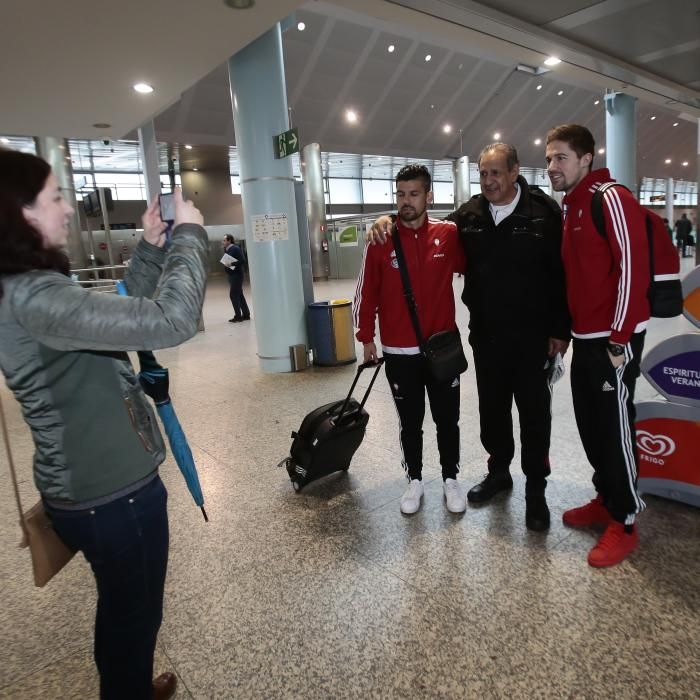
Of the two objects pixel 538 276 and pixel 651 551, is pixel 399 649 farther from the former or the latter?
pixel 538 276

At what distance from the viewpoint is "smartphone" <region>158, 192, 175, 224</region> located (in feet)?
4.43

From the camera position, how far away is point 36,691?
177 centimetres

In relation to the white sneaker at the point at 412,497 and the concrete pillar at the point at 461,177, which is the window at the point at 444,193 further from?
the white sneaker at the point at 412,497

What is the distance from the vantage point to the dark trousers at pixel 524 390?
8.32ft

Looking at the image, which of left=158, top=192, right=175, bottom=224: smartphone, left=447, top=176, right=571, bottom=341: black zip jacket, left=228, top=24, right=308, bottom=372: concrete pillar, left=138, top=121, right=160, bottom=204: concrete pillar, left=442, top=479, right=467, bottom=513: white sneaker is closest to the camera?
left=158, top=192, right=175, bottom=224: smartphone

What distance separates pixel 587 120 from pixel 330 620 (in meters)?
29.6

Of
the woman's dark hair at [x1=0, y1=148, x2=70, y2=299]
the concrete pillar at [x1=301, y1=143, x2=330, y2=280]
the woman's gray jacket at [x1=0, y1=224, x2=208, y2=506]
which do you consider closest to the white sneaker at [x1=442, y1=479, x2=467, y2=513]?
the woman's gray jacket at [x1=0, y1=224, x2=208, y2=506]

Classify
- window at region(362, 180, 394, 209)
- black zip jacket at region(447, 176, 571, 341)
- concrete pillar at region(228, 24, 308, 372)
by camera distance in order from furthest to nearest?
window at region(362, 180, 394, 209), concrete pillar at region(228, 24, 308, 372), black zip jacket at region(447, 176, 571, 341)

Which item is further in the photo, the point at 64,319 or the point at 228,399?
the point at 228,399

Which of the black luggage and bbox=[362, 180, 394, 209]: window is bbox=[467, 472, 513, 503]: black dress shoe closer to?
the black luggage

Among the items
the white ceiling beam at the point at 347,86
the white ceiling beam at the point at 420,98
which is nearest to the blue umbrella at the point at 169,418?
the white ceiling beam at the point at 347,86

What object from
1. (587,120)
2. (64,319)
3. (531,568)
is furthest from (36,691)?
(587,120)

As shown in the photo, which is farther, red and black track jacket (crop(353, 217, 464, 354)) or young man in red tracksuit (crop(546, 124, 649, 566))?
red and black track jacket (crop(353, 217, 464, 354))

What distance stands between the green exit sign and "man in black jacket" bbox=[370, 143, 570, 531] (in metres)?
3.16
